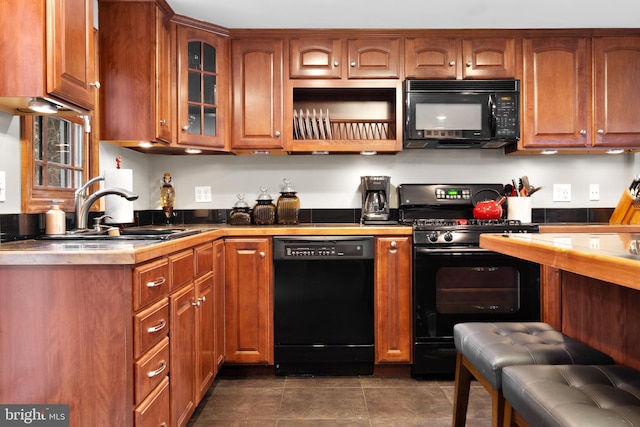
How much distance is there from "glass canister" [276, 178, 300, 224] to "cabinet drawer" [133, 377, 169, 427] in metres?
1.49

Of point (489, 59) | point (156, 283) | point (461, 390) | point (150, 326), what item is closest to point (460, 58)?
point (489, 59)

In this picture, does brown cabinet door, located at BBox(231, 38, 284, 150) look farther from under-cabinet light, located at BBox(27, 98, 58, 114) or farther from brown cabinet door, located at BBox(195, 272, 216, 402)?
under-cabinet light, located at BBox(27, 98, 58, 114)

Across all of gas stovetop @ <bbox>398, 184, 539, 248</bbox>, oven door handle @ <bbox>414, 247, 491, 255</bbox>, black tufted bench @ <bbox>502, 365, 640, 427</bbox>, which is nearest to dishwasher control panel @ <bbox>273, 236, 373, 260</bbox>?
oven door handle @ <bbox>414, 247, 491, 255</bbox>

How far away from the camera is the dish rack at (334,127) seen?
298cm

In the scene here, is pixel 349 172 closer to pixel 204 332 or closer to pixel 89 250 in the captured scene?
pixel 204 332

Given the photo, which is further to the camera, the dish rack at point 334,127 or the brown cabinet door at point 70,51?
the dish rack at point 334,127

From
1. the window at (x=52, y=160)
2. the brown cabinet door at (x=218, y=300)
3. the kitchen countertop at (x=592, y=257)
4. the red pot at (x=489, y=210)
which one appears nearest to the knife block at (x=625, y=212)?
the red pot at (x=489, y=210)

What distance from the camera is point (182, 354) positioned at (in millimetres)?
1856

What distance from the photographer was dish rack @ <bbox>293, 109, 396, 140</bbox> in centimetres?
298

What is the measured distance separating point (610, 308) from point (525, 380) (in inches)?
22.0

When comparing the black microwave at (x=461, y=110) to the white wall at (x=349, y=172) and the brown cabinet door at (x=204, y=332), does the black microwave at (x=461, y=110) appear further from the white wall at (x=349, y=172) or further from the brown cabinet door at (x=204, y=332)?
the brown cabinet door at (x=204, y=332)

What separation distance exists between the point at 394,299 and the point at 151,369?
150 cm

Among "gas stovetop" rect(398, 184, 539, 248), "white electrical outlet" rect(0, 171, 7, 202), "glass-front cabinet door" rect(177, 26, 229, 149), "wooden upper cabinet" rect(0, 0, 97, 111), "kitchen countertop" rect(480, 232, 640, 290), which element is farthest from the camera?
"gas stovetop" rect(398, 184, 539, 248)

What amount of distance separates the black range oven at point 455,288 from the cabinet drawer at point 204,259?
1.15 meters
